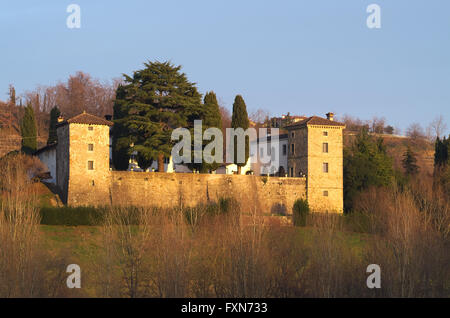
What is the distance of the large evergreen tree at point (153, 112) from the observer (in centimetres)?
3772

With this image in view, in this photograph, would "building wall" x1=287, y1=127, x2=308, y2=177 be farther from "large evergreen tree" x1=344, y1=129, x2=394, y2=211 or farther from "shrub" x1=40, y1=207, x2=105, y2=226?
"shrub" x1=40, y1=207, x2=105, y2=226

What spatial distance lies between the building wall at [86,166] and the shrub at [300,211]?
32.1 ft

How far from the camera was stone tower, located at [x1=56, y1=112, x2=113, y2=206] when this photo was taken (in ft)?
115

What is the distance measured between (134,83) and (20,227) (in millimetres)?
18367

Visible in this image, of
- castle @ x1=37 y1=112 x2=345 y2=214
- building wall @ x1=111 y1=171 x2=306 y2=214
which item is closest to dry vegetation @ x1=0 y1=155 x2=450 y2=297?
castle @ x1=37 y1=112 x2=345 y2=214

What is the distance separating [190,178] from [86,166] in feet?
19.3

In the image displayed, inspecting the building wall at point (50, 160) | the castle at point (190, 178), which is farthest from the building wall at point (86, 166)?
the building wall at point (50, 160)

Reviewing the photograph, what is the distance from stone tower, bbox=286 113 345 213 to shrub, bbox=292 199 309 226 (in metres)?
1.04

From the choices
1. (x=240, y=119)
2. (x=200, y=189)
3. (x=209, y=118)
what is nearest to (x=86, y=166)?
(x=200, y=189)

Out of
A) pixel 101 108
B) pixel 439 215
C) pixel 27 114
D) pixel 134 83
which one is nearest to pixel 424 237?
pixel 439 215

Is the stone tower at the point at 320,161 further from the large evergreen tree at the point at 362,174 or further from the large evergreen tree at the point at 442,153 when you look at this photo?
the large evergreen tree at the point at 442,153

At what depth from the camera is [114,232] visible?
23656 mm

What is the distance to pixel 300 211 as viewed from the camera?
38969 millimetres

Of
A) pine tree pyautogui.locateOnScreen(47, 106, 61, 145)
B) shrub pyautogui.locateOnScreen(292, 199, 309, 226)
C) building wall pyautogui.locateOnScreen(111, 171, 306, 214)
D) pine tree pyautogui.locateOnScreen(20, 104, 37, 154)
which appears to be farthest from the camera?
pine tree pyautogui.locateOnScreen(47, 106, 61, 145)
